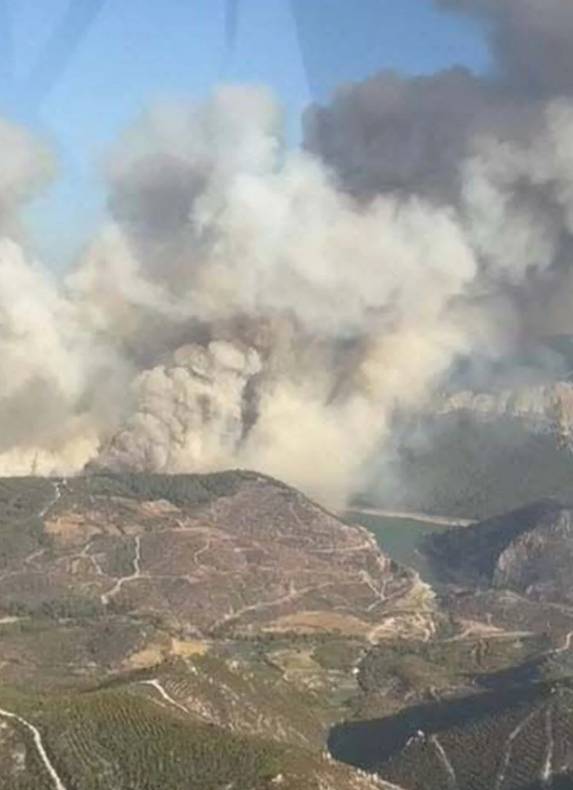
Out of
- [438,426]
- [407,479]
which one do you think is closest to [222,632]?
[407,479]

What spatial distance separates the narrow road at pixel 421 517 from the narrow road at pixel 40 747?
294 ft

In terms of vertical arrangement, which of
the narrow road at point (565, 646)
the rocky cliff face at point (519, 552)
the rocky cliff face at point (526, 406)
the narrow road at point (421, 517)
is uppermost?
the rocky cliff face at point (526, 406)

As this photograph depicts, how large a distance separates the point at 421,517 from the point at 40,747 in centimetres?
10105

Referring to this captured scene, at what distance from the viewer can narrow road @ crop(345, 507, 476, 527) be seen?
420 ft

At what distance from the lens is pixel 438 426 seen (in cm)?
16275

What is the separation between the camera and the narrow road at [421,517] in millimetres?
128000

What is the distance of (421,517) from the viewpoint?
13400 centimetres

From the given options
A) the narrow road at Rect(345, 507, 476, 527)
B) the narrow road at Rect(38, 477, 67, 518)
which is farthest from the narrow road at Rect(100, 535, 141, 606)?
the narrow road at Rect(345, 507, 476, 527)

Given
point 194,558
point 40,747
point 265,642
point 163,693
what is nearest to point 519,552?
point 194,558

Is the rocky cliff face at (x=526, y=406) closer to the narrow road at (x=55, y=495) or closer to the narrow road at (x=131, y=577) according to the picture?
the narrow road at (x=55, y=495)

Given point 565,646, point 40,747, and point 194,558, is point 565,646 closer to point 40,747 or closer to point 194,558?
point 194,558

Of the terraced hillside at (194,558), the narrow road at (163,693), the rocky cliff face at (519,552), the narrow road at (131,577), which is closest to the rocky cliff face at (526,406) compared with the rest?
the rocky cliff face at (519,552)

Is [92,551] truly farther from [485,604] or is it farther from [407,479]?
[407,479]

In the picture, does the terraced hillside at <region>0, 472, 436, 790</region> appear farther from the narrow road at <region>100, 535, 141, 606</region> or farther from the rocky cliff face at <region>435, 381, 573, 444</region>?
the rocky cliff face at <region>435, 381, 573, 444</region>
